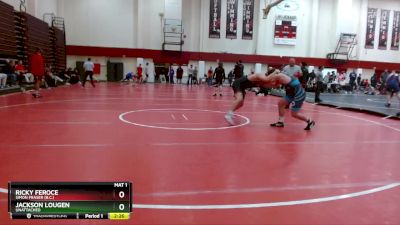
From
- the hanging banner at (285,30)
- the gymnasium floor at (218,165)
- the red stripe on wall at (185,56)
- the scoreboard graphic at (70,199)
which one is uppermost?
the hanging banner at (285,30)

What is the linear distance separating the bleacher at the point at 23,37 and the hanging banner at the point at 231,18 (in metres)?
14.6

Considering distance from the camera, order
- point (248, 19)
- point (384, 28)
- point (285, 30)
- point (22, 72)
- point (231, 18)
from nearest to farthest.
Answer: point (22, 72) → point (231, 18) → point (248, 19) → point (285, 30) → point (384, 28)

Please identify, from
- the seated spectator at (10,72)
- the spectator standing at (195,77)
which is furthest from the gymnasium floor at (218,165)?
the spectator standing at (195,77)

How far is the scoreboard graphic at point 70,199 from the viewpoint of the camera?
2201mm

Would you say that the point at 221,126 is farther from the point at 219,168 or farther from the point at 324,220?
the point at 324,220

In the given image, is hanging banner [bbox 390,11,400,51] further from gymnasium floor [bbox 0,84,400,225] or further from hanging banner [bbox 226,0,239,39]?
gymnasium floor [bbox 0,84,400,225]

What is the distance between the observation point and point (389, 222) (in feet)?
9.97

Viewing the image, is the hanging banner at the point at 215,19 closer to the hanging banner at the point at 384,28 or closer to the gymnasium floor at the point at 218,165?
the hanging banner at the point at 384,28

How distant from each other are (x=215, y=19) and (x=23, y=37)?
17550 millimetres

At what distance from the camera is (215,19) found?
3153cm

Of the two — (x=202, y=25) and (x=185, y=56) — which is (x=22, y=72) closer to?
(x=185, y=56)

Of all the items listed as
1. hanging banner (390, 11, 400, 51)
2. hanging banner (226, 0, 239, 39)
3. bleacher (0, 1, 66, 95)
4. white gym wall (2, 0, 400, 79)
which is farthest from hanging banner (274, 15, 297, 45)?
bleacher (0, 1, 66, 95)

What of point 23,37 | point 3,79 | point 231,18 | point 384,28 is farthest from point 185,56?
point 384,28

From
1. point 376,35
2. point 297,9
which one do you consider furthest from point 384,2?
point 297,9
